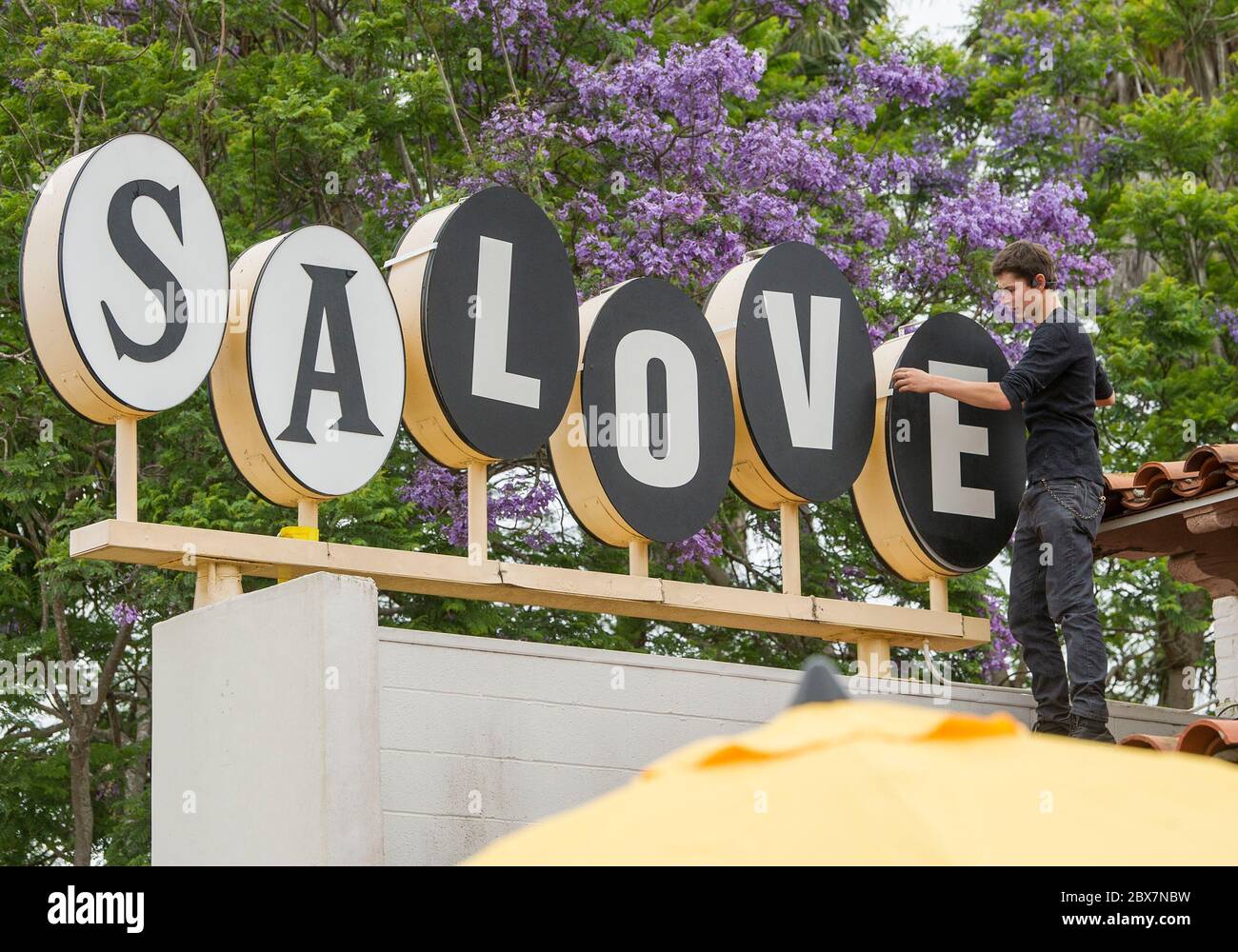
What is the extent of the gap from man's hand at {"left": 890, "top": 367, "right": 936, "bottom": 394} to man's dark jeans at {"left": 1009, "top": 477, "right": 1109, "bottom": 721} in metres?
0.77

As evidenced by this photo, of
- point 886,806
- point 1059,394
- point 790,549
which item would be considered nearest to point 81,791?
point 790,549

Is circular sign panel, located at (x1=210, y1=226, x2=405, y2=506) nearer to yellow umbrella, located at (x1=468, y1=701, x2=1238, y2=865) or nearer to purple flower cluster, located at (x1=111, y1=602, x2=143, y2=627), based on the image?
yellow umbrella, located at (x1=468, y1=701, x2=1238, y2=865)

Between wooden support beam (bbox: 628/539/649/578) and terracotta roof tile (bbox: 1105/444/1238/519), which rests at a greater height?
terracotta roof tile (bbox: 1105/444/1238/519)

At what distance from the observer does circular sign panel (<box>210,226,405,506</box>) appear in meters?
7.02

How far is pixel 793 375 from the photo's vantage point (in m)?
8.36

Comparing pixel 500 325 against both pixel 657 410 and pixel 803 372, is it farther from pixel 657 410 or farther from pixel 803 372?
pixel 803 372

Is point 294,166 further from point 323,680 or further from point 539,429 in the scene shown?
point 323,680

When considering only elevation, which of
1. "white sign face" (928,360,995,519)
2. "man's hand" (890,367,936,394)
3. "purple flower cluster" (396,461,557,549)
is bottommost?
"white sign face" (928,360,995,519)

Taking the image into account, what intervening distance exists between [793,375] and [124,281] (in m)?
3.14

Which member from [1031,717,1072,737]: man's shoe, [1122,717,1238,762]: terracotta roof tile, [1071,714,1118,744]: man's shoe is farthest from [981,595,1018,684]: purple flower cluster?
[1122,717,1238,762]: terracotta roof tile

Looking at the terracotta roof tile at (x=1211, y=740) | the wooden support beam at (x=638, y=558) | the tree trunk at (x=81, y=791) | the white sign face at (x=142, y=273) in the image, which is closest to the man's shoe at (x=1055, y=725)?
the terracotta roof tile at (x=1211, y=740)

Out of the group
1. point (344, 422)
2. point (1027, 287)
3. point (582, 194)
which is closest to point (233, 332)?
point (344, 422)

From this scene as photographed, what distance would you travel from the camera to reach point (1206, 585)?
28.9 feet
